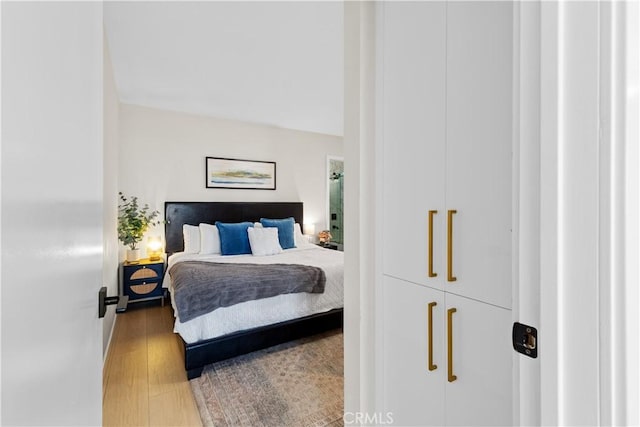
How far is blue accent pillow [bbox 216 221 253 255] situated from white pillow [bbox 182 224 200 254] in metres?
0.30

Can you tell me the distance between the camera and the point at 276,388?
2.09 m

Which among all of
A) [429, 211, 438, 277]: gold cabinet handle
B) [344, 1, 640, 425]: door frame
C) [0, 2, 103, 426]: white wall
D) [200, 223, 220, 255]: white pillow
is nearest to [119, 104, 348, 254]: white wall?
[200, 223, 220, 255]: white pillow

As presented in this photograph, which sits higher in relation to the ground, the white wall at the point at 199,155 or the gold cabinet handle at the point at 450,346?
the white wall at the point at 199,155

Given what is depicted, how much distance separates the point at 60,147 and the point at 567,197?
→ 2.94ft

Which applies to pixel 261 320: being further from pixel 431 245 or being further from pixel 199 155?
pixel 199 155

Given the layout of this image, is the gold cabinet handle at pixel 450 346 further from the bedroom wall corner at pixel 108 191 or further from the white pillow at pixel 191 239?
the white pillow at pixel 191 239

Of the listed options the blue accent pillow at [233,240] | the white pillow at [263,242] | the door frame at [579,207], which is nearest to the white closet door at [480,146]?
the door frame at [579,207]

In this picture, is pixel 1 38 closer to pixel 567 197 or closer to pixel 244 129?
pixel 567 197

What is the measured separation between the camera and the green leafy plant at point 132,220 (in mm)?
3605

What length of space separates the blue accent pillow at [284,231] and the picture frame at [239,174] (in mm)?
663

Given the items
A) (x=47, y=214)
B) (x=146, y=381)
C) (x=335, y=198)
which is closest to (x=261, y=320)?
(x=146, y=381)

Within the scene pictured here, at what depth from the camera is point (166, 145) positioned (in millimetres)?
4102

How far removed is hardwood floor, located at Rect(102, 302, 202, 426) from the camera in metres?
1.82

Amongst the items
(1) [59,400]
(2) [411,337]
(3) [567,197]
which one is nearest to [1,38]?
(1) [59,400]
